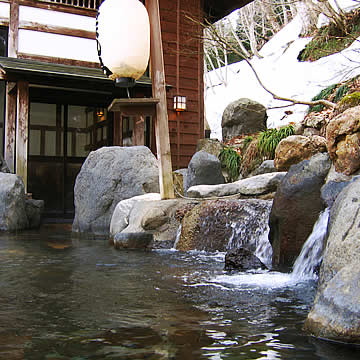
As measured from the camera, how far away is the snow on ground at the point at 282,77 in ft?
54.7

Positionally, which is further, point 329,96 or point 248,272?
point 329,96

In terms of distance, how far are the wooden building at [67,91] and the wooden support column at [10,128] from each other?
2 centimetres

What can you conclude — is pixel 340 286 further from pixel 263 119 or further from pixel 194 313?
pixel 263 119

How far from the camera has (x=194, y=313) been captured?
2697 millimetres

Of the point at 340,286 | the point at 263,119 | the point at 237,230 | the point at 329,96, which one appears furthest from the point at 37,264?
the point at 263,119

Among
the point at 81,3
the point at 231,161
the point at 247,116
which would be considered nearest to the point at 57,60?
the point at 81,3

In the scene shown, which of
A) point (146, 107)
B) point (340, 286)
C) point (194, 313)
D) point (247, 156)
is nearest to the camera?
point (340, 286)

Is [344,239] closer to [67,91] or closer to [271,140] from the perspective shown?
[271,140]

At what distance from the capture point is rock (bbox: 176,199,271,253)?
221 inches

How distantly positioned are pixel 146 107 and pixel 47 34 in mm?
5234

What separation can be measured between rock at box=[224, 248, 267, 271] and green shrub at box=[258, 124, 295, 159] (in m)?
7.20

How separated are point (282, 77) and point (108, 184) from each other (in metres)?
15.9

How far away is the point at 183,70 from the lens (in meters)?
13.4

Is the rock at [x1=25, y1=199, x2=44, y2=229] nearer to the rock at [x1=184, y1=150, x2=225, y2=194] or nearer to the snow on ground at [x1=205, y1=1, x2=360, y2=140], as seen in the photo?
the rock at [x1=184, y1=150, x2=225, y2=194]
